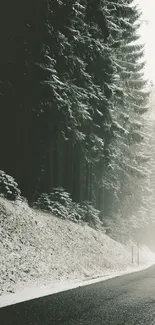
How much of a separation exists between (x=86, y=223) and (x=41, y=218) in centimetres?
542

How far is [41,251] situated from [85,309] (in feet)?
18.7

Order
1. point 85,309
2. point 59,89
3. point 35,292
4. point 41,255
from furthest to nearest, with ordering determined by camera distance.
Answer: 1. point 59,89
2. point 41,255
3. point 35,292
4. point 85,309

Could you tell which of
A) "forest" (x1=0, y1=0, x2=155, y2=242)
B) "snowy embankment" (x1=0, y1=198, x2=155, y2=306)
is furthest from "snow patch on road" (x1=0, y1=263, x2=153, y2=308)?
"forest" (x1=0, y1=0, x2=155, y2=242)

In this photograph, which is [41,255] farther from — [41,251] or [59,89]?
[59,89]

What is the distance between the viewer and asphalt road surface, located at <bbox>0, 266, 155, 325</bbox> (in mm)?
6332

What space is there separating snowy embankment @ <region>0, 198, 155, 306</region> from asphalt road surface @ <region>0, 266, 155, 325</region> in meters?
0.69

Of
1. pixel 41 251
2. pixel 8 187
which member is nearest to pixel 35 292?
pixel 41 251

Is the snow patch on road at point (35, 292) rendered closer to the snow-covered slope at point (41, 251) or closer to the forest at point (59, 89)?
the snow-covered slope at point (41, 251)

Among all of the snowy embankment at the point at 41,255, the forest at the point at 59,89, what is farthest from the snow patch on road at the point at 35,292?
the forest at the point at 59,89

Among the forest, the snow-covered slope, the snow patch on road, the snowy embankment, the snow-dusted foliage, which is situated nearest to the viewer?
the snow patch on road

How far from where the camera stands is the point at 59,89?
45.1 feet

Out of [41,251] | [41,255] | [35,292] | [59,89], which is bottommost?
[35,292]

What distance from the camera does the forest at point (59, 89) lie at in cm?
1227

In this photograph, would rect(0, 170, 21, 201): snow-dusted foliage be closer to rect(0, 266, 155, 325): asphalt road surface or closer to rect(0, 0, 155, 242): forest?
rect(0, 0, 155, 242): forest
